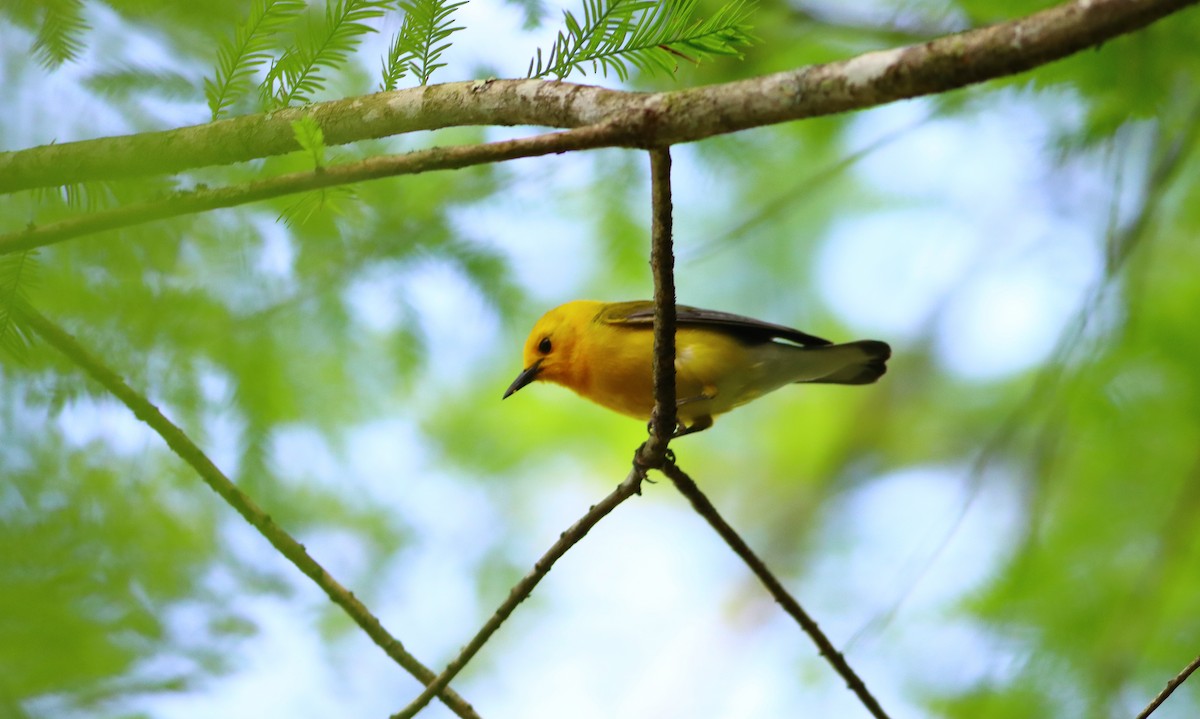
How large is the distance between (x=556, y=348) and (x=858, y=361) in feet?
4.71

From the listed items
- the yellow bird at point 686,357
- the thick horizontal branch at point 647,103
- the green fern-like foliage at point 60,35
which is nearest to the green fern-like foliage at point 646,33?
the thick horizontal branch at point 647,103

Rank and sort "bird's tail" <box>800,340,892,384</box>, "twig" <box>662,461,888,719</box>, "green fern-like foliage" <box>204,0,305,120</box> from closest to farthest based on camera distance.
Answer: "green fern-like foliage" <box>204,0,305,120</box>
"twig" <box>662,461,888,719</box>
"bird's tail" <box>800,340,892,384</box>

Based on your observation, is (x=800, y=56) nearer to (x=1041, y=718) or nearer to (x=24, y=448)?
(x=1041, y=718)

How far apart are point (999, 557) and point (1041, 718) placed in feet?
2.76

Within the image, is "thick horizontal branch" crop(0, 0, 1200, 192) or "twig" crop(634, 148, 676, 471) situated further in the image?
"twig" crop(634, 148, 676, 471)

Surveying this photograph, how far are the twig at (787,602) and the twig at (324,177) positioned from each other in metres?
1.66

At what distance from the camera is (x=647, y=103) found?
1.78m

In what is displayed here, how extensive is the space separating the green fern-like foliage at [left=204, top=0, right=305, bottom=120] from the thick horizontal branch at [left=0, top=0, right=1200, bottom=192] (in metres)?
0.13

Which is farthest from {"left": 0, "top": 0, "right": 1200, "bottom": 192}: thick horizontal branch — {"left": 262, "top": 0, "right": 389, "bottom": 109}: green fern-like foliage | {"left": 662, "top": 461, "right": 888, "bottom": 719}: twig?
{"left": 662, "top": 461, "right": 888, "bottom": 719}: twig

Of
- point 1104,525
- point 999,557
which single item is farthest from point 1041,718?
point 1104,525

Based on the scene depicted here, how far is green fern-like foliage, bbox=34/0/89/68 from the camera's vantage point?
2506mm

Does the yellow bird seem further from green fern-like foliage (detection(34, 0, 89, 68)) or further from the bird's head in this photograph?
green fern-like foliage (detection(34, 0, 89, 68))

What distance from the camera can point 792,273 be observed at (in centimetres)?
956

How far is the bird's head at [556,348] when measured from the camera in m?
4.67
